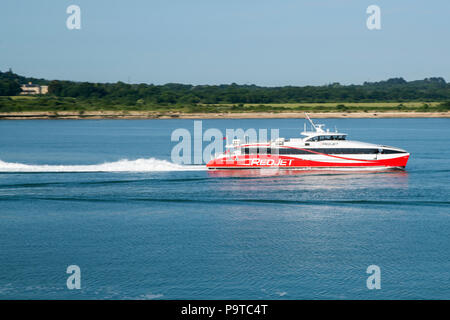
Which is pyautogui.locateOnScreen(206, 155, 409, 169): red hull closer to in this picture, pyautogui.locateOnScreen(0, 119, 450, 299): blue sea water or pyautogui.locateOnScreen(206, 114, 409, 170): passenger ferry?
pyautogui.locateOnScreen(206, 114, 409, 170): passenger ferry

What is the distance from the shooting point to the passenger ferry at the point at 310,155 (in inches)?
2270

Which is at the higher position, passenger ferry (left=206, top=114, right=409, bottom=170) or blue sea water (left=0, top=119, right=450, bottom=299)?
passenger ferry (left=206, top=114, right=409, bottom=170)

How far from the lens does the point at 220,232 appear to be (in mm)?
37344

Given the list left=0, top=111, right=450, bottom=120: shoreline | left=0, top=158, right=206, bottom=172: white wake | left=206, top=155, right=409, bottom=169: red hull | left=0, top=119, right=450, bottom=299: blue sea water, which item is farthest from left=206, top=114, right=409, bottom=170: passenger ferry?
left=0, top=111, right=450, bottom=120: shoreline

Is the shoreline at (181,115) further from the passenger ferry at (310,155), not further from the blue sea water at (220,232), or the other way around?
the blue sea water at (220,232)

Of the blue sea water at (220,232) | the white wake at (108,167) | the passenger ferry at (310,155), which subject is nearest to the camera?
the blue sea water at (220,232)

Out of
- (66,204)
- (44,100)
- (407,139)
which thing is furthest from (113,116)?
(66,204)

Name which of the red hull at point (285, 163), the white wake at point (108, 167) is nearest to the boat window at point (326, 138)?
the red hull at point (285, 163)

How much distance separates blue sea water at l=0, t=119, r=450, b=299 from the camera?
92.3 feet

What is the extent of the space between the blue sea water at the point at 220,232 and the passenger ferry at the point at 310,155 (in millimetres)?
1212

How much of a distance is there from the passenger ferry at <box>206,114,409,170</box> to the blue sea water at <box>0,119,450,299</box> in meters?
1.21

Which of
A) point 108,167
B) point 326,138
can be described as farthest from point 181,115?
point 326,138

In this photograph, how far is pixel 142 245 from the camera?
34531 mm
